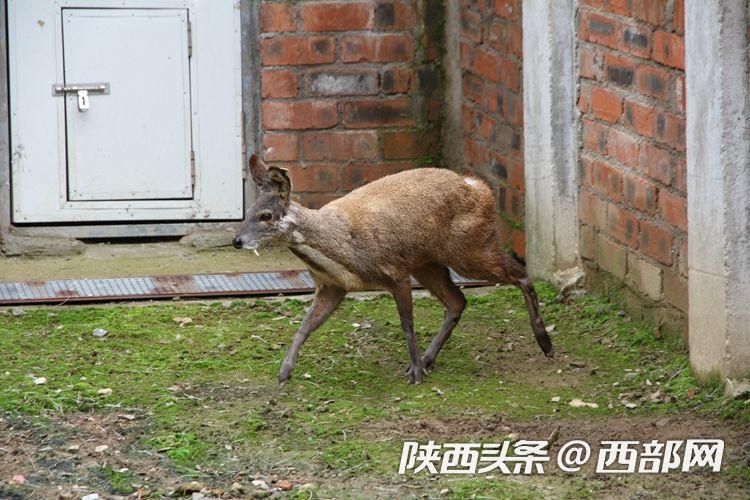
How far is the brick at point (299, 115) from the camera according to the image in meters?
8.59

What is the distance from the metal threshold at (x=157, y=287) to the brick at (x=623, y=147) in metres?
1.31

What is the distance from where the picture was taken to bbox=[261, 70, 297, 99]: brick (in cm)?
855

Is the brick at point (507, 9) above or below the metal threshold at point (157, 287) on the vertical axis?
above

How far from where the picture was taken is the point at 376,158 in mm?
8711

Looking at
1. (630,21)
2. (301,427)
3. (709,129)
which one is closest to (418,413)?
(301,427)

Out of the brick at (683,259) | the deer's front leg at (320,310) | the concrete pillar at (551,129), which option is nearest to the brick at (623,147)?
the concrete pillar at (551,129)

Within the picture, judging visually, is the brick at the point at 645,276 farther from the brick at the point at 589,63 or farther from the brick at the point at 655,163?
the brick at the point at 589,63

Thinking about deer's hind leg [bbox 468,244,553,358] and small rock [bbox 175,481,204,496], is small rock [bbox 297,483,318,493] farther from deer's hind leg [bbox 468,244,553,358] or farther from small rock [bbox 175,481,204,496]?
deer's hind leg [bbox 468,244,553,358]

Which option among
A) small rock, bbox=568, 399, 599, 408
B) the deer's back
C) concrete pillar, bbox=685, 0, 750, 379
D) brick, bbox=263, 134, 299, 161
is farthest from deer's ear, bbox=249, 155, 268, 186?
brick, bbox=263, 134, 299, 161

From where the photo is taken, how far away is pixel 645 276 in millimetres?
6645

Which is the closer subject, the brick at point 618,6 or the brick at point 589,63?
the brick at point 618,6

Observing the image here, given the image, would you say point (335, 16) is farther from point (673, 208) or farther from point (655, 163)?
point (673, 208)

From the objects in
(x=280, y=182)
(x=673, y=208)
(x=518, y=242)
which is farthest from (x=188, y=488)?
(x=518, y=242)

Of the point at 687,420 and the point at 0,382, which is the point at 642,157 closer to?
the point at 687,420
